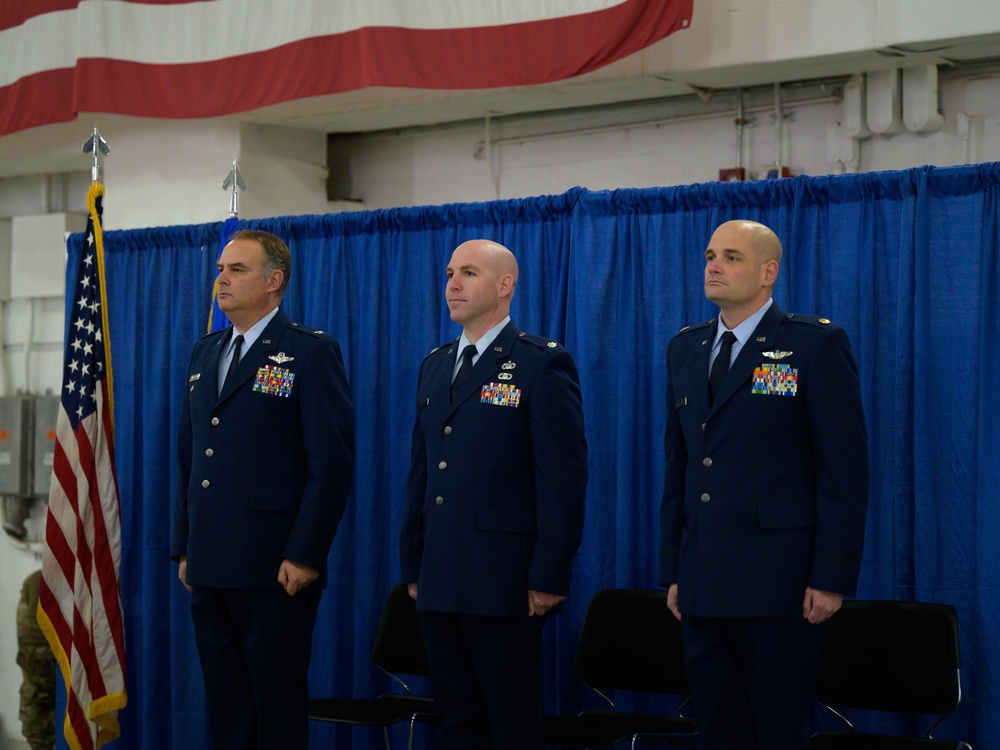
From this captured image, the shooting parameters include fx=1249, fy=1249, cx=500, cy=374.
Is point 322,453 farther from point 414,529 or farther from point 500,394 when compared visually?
point 500,394

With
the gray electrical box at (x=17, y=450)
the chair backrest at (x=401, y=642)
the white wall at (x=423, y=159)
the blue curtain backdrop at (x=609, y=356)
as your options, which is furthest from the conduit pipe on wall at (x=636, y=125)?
the gray electrical box at (x=17, y=450)

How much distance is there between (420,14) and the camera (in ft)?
17.0

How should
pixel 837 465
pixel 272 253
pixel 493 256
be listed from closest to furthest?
pixel 837 465 < pixel 493 256 < pixel 272 253

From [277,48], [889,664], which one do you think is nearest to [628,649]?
[889,664]

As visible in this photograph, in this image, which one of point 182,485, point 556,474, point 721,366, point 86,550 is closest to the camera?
point 721,366

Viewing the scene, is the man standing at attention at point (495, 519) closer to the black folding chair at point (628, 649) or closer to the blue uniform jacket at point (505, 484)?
the blue uniform jacket at point (505, 484)

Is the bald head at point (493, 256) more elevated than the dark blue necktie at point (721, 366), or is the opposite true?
the bald head at point (493, 256)

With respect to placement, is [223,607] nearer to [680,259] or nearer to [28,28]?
[680,259]

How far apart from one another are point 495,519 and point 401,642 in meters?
1.18

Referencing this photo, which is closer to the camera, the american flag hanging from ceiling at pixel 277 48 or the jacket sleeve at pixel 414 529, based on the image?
the jacket sleeve at pixel 414 529

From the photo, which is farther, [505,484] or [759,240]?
[505,484]

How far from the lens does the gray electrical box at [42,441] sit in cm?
686

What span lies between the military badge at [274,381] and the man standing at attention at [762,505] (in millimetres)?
1204

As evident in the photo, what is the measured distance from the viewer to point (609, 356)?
171 inches
